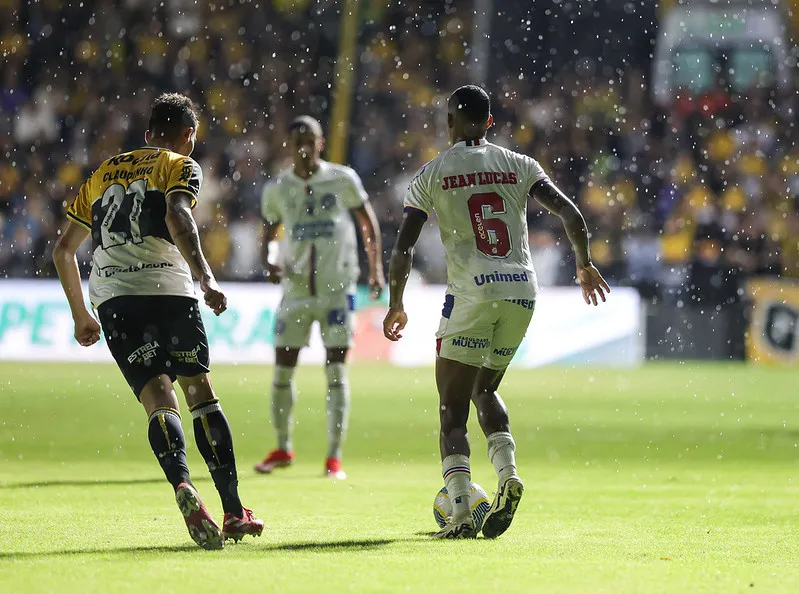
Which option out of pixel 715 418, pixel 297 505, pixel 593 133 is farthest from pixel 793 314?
pixel 297 505

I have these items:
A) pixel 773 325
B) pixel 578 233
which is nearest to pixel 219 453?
pixel 578 233

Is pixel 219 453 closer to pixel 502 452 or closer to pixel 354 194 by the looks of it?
pixel 502 452

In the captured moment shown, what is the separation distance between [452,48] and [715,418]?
1423 centimetres

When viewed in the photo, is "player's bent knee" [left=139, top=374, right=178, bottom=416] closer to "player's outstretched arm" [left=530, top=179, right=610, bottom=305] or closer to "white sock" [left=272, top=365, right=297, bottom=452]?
"player's outstretched arm" [left=530, top=179, right=610, bottom=305]

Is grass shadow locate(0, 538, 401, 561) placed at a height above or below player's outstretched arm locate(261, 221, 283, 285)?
below

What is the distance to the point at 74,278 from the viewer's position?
6445 millimetres

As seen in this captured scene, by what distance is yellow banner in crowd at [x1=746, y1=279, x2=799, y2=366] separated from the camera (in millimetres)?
20734

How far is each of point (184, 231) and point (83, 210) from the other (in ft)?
2.35

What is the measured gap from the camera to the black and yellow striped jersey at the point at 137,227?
609cm

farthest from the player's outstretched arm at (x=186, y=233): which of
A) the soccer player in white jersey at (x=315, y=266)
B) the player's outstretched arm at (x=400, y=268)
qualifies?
the soccer player in white jersey at (x=315, y=266)

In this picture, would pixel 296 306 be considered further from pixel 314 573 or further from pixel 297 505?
pixel 314 573

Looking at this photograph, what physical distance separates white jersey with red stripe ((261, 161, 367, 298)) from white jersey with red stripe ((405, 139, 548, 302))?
3.19 metres

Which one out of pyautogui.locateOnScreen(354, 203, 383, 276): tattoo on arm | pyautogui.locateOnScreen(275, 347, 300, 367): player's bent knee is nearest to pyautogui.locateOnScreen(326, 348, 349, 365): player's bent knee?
pyautogui.locateOnScreen(275, 347, 300, 367): player's bent knee

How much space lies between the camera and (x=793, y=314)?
2078 centimetres
